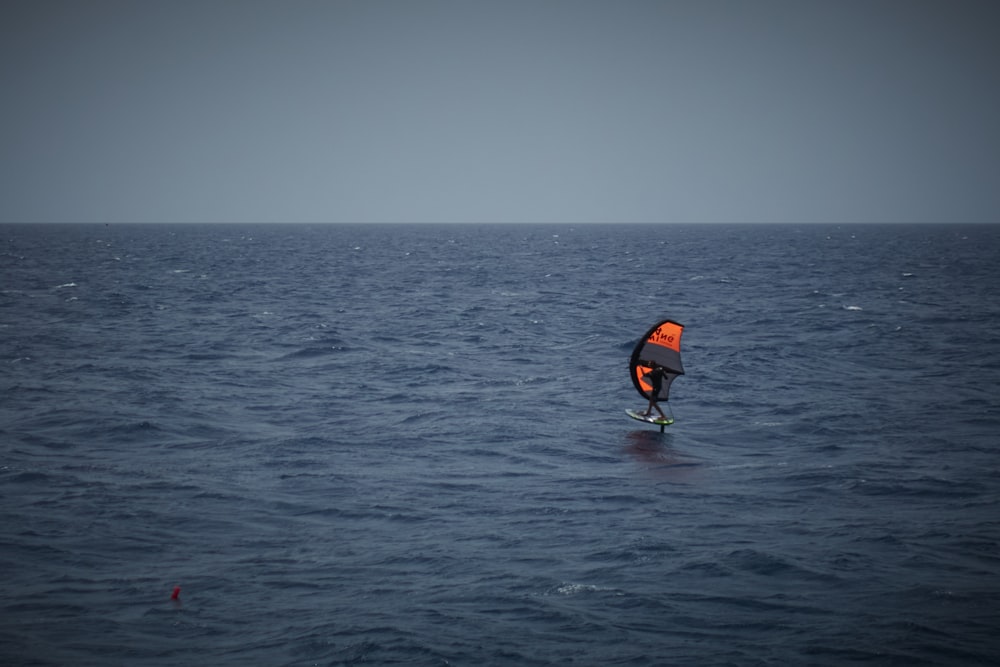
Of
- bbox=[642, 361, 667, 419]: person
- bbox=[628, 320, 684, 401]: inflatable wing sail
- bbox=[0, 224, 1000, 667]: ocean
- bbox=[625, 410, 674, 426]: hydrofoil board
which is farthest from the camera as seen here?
bbox=[628, 320, 684, 401]: inflatable wing sail

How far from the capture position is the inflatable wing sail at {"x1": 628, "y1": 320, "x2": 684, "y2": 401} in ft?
111

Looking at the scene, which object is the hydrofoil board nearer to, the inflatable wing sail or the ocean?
the ocean

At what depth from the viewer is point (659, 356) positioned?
34219mm

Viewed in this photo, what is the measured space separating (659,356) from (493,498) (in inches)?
440

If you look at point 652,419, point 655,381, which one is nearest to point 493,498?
point 652,419

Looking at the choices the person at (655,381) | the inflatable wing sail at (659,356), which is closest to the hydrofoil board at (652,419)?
the person at (655,381)

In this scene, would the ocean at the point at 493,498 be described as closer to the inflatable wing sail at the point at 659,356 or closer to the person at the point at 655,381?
the person at the point at 655,381

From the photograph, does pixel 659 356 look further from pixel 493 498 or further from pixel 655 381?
pixel 493 498

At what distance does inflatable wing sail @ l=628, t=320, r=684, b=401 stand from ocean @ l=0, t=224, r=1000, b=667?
181 centimetres

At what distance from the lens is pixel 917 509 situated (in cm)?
2448

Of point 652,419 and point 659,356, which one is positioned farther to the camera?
point 659,356

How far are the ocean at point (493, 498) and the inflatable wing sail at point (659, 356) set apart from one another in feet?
5.94

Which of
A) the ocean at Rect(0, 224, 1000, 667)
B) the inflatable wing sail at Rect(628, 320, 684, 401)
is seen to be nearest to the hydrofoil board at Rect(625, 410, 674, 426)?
the ocean at Rect(0, 224, 1000, 667)

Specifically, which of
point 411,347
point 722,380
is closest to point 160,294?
point 411,347
